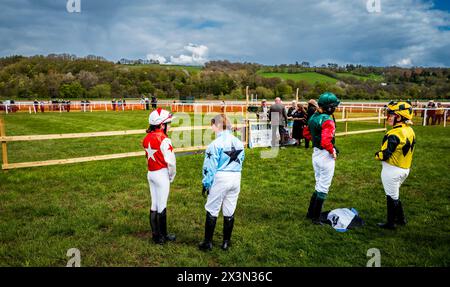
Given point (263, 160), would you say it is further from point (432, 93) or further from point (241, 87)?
point (432, 93)

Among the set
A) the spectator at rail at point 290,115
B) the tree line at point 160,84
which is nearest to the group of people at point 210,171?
the spectator at rail at point 290,115

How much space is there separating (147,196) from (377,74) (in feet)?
322

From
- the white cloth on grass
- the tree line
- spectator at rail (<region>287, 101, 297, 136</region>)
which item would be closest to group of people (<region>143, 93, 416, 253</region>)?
the white cloth on grass

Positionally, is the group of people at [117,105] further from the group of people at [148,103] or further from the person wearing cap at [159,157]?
the person wearing cap at [159,157]

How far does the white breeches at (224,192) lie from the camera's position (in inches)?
159

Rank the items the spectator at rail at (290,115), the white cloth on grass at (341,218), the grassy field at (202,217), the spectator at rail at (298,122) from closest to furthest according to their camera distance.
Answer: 1. the grassy field at (202,217)
2. the white cloth on grass at (341,218)
3. the spectator at rail at (298,122)
4. the spectator at rail at (290,115)

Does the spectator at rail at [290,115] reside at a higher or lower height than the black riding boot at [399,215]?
higher

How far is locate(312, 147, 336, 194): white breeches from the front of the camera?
16.9 feet

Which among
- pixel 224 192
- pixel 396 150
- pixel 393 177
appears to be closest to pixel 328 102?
pixel 396 150

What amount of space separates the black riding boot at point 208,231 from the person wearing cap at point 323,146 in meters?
2.10

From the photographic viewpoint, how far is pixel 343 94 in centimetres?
6081

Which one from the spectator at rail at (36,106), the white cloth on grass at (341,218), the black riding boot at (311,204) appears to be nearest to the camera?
the white cloth on grass at (341,218)
